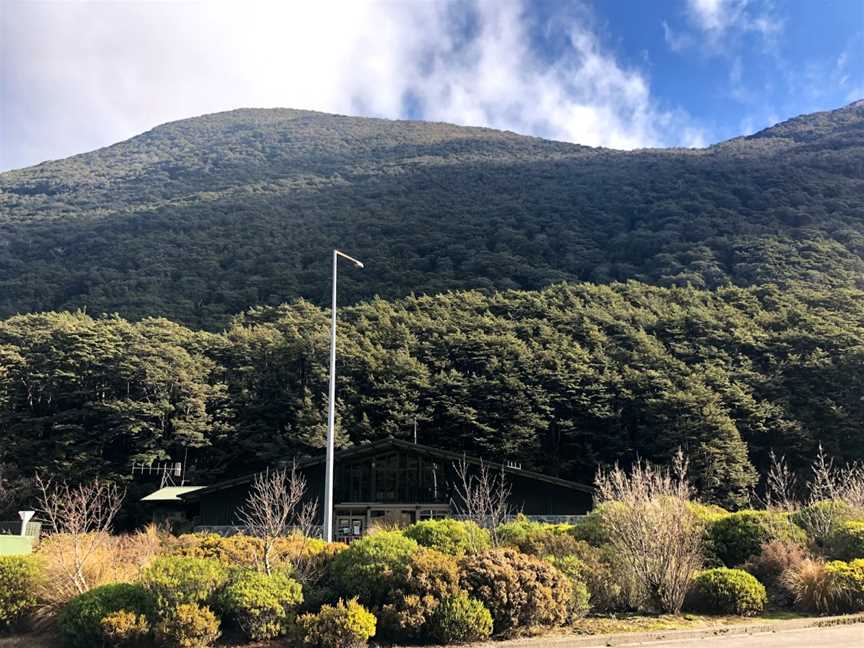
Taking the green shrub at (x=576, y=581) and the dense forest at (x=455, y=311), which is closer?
the green shrub at (x=576, y=581)

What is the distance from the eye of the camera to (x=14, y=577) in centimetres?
1030

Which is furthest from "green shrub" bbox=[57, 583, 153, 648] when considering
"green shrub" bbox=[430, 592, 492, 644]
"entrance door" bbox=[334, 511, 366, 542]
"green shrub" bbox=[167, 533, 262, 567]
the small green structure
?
"entrance door" bbox=[334, 511, 366, 542]

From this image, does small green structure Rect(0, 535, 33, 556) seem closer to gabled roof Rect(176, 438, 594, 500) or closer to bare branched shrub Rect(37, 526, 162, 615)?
bare branched shrub Rect(37, 526, 162, 615)

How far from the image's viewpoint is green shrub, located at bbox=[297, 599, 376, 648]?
9188mm

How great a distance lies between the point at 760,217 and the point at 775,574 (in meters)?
87.8

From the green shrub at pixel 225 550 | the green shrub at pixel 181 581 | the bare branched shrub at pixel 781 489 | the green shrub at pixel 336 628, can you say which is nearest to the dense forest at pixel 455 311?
the bare branched shrub at pixel 781 489

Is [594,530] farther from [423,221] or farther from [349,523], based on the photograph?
[423,221]

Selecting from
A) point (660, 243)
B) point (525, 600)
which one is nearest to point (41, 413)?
point (525, 600)

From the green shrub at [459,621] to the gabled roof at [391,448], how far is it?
22.5 metres

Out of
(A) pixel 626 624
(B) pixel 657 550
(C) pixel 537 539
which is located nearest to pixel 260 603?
(A) pixel 626 624

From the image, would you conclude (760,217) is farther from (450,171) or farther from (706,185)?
(450,171)

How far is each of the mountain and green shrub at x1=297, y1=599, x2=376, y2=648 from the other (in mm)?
60567

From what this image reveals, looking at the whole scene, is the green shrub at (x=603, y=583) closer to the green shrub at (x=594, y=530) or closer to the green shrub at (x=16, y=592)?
the green shrub at (x=594, y=530)

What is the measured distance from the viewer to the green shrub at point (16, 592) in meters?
10.1
